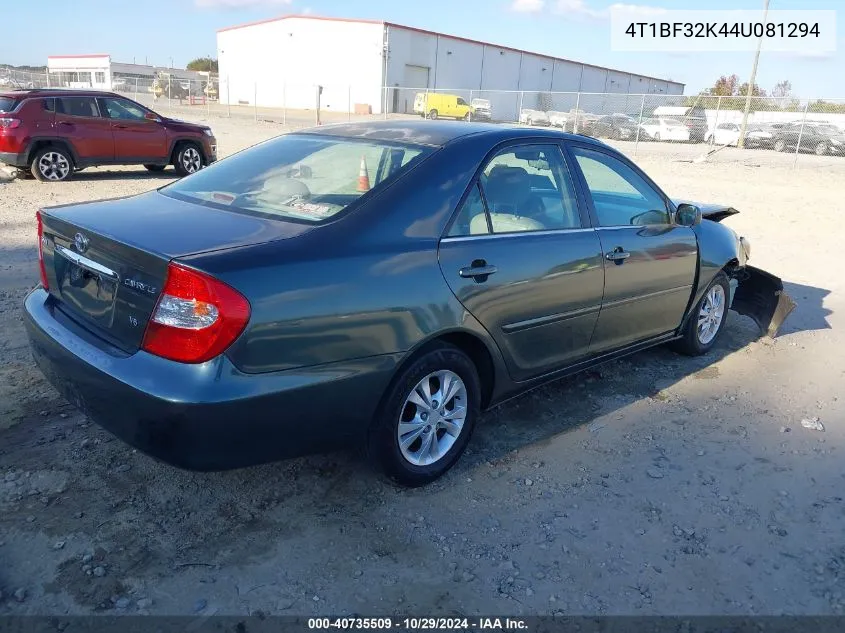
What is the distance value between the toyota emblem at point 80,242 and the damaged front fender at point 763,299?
4.85m

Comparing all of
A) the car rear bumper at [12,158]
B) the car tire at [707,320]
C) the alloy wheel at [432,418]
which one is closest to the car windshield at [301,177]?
the alloy wheel at [432,418]

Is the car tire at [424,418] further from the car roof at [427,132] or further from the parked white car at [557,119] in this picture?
the parked white car at [557,119]

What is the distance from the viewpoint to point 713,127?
27656 mm

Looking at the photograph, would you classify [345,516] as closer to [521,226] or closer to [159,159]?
[521,226]

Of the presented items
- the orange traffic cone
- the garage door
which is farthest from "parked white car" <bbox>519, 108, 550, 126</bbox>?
the orange traffic cone

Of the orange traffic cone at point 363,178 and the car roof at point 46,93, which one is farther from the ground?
the car roof at point 46,93

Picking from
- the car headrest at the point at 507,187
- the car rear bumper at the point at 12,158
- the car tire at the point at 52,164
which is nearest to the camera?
the car headrest at the point at 507,187

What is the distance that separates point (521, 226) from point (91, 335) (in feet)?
6.93

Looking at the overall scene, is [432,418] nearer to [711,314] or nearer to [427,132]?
[427,132]

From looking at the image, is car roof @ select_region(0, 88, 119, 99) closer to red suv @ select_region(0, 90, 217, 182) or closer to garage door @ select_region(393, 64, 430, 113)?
red suv @ select_region(0, 90, 217, 182)

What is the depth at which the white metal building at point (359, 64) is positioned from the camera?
4981 centimetres

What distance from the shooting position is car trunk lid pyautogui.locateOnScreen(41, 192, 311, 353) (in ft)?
8.68

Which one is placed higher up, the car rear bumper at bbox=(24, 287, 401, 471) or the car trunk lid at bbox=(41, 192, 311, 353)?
the car trunk lid at bbox=(41, 192, 311, 353)

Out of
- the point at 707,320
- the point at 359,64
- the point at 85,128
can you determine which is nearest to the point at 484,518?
the point at 707,320
